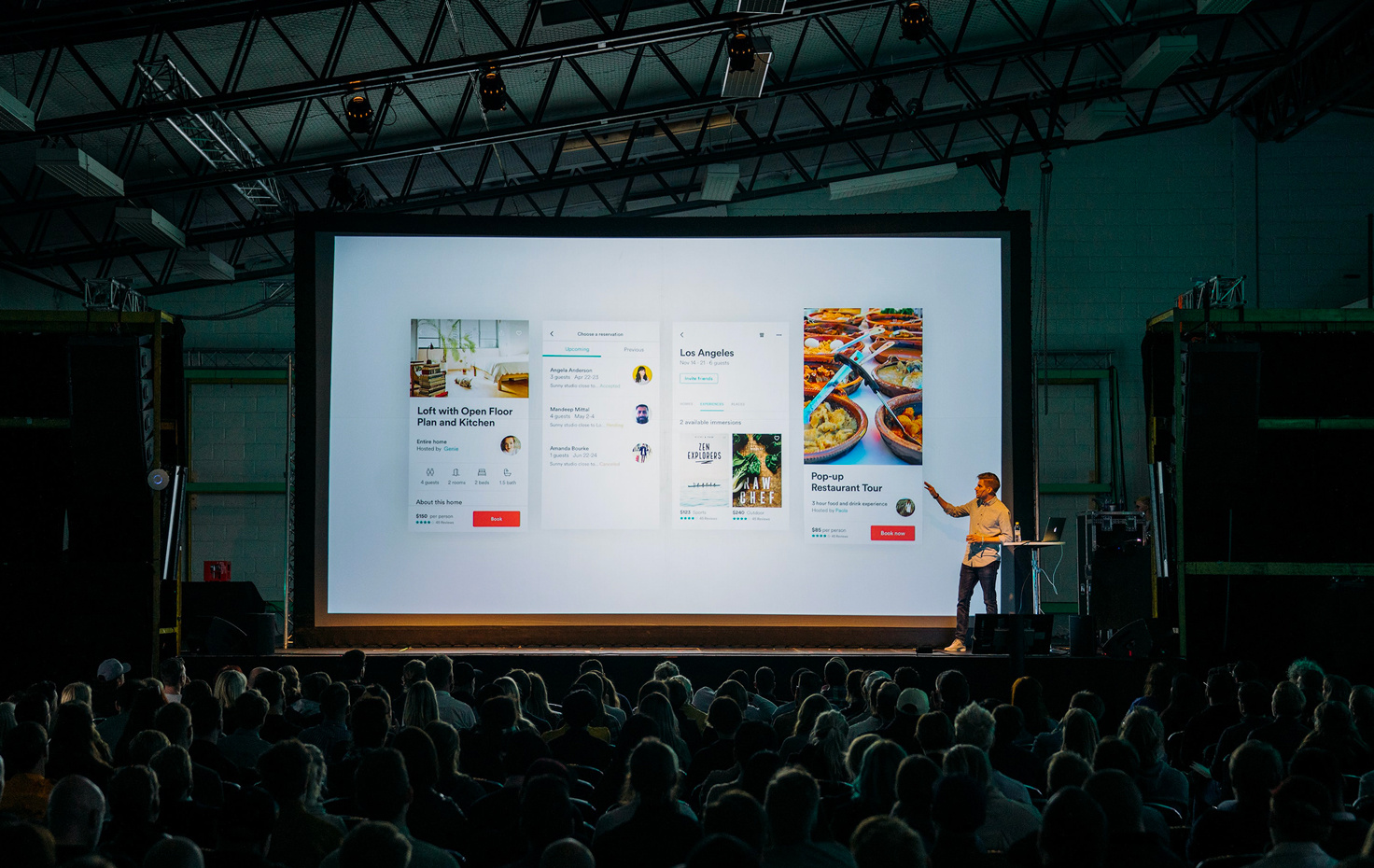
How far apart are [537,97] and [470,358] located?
4348 millimetres

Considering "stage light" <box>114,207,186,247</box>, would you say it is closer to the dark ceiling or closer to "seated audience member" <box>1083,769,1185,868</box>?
the dark ceiling

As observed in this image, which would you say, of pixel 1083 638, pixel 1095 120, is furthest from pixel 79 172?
pixel 1095 120

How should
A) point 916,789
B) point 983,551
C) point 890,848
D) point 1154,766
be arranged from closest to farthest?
point 890,848, point 916,789, point 1154,766, point 983,551

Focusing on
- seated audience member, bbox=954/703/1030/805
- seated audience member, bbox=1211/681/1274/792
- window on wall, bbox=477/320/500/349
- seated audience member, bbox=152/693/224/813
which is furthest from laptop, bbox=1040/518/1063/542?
seated audience member, bbox=152/693/224/813

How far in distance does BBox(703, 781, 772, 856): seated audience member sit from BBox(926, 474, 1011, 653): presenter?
667cm

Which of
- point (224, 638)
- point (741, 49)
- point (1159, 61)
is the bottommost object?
point (224, 638)

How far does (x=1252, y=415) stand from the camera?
8367 mm

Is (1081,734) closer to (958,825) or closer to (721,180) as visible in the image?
(958,825)

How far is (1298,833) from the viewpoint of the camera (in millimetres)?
2861

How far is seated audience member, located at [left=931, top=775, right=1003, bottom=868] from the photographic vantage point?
9.43 ft

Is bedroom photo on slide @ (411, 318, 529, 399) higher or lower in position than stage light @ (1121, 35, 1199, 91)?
lower

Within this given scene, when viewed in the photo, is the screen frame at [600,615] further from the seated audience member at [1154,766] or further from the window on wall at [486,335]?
the seated audience member at [1154,766]

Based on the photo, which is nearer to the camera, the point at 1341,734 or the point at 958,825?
the point at 958,825

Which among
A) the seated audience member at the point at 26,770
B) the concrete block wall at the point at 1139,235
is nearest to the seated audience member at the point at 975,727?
the seated audience member at the point at 26,770
